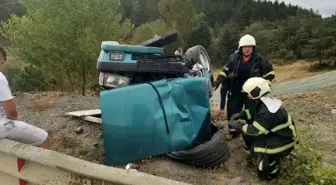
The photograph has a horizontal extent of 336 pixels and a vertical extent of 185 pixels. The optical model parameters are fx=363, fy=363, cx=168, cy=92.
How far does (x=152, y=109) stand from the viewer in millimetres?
4121

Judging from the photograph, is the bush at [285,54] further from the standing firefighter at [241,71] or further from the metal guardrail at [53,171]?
the metal guardrail at [53,171]

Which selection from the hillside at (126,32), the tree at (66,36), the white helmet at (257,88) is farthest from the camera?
the hillside at (126,32)

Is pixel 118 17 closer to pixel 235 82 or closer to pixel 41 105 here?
pixel 41 105

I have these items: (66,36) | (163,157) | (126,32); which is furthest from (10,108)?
(126,32)

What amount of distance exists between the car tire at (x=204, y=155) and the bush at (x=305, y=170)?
0.84 m

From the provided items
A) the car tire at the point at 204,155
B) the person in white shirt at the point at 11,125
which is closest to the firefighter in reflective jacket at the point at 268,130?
the car tire at the point at 204,155

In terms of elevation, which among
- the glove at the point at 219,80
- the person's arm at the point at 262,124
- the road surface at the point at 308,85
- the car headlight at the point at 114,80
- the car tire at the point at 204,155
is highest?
the car headlight at the point at 114,80

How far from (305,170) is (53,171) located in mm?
2943

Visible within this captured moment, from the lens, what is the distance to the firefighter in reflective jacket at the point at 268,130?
4375 millimetres

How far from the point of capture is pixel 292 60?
52.7 metres

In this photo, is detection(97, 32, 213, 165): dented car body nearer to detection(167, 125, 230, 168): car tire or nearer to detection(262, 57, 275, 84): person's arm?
detection(167, 125, 230, 168): car tire

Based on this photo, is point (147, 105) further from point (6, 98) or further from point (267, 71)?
point (267, 71)

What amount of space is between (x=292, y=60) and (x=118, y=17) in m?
41.0

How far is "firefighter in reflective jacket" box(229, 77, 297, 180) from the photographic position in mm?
4375
